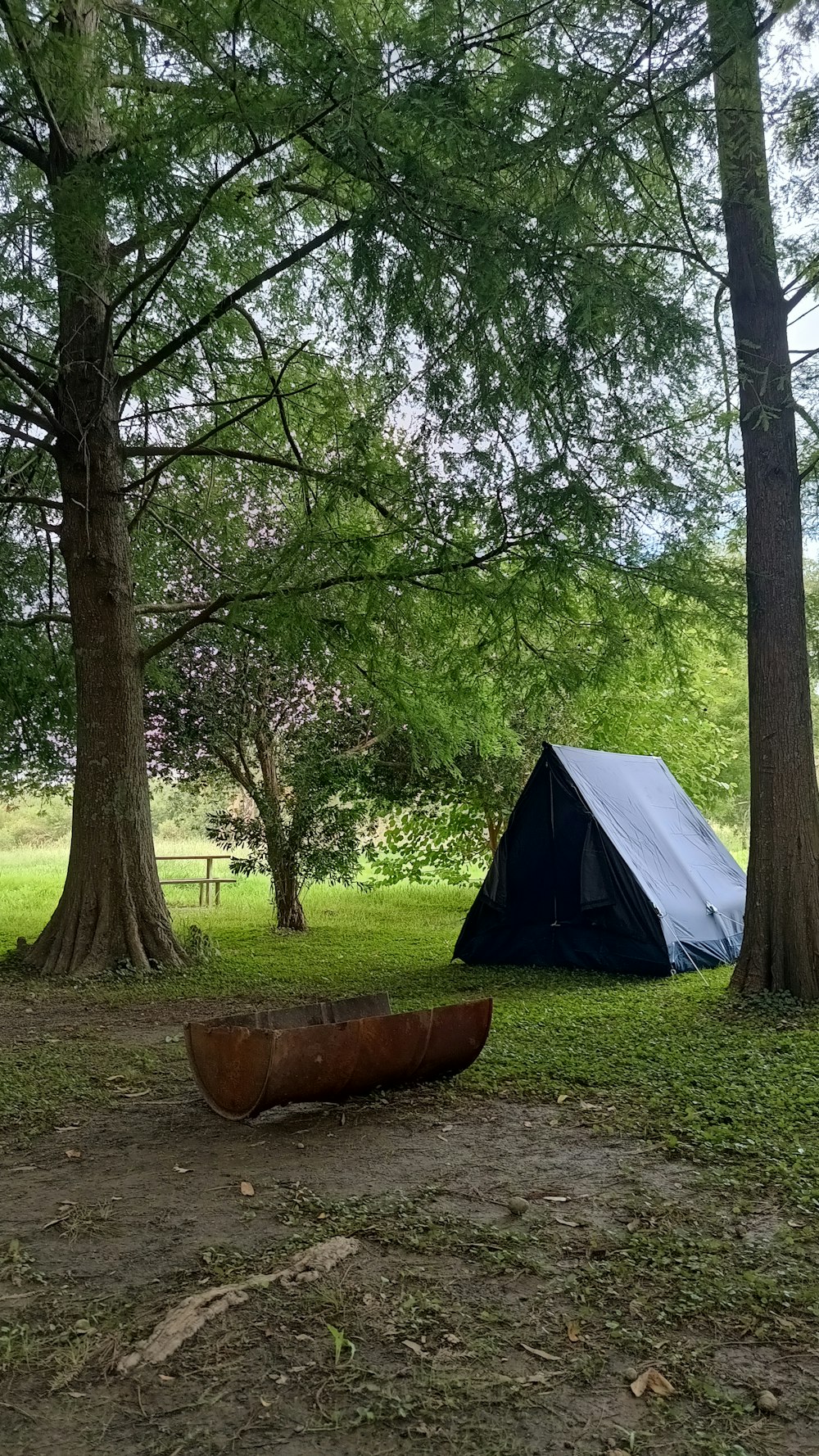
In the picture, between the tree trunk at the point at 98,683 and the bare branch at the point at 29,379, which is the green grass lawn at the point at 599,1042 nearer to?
the tree trunk at the point at 98,683

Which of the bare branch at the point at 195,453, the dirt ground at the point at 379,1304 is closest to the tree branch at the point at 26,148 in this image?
the bare branch at the point at 195,453

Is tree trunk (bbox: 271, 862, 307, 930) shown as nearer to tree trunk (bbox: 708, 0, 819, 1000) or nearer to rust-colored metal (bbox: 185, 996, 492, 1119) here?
tree trunk (bbox: 708, 0, 819, 1000)

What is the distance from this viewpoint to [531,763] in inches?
480

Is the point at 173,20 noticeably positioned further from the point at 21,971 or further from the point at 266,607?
the point at 21,971

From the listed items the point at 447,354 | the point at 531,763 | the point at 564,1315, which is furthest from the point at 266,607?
the point at 564,1315

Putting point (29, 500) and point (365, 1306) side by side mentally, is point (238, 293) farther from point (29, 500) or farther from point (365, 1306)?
point (365, 1306)

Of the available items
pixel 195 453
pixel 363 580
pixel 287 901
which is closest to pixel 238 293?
pixel 195 453

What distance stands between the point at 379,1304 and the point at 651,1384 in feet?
2.35

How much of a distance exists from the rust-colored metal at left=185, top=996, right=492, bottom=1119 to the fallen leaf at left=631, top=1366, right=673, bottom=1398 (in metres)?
1.99

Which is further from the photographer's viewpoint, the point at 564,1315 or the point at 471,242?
the point at 471,242

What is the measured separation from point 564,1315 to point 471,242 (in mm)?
4751

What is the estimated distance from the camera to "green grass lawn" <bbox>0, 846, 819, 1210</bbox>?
4.09 m

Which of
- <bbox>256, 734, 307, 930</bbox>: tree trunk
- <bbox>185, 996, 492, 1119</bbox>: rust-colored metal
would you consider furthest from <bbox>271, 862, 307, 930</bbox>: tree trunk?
<bbox>185, 996, 492, 1119</bbox>: rust-colored metal

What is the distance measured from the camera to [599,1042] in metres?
5.64
